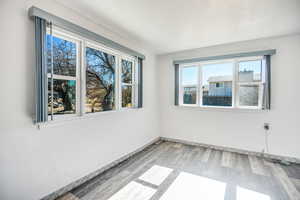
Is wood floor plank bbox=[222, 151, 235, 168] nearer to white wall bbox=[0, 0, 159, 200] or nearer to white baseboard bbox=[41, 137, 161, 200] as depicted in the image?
white baseboard bbox=[41, 137, 161, 200]

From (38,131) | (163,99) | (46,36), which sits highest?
(46,36)

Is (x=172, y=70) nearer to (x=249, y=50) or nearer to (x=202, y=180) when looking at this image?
(x=249, y=50)

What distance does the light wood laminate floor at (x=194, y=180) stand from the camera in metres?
1.87

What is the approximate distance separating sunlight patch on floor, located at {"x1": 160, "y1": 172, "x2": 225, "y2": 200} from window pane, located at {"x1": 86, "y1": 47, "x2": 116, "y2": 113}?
67.4 inches

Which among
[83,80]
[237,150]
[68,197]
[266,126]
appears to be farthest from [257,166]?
[83,80]

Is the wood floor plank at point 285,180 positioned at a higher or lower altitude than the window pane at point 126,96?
lower

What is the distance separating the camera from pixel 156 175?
2.33 metres

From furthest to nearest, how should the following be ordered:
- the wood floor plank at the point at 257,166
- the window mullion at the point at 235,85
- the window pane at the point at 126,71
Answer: the window mullion at the point at 235,85 < the window pane at the point at 126,71 < the wood floor plank at the point at 257,166

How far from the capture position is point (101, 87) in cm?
249

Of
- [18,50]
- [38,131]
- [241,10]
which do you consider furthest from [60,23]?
[241,10]

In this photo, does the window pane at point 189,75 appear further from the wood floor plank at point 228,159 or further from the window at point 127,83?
the wood floor plank at point 228,159

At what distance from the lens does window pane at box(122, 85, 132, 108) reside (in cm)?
301

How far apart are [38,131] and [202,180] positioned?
2.39 m

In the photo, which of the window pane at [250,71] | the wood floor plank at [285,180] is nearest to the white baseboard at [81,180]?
the wood floor plank at [285,180]
